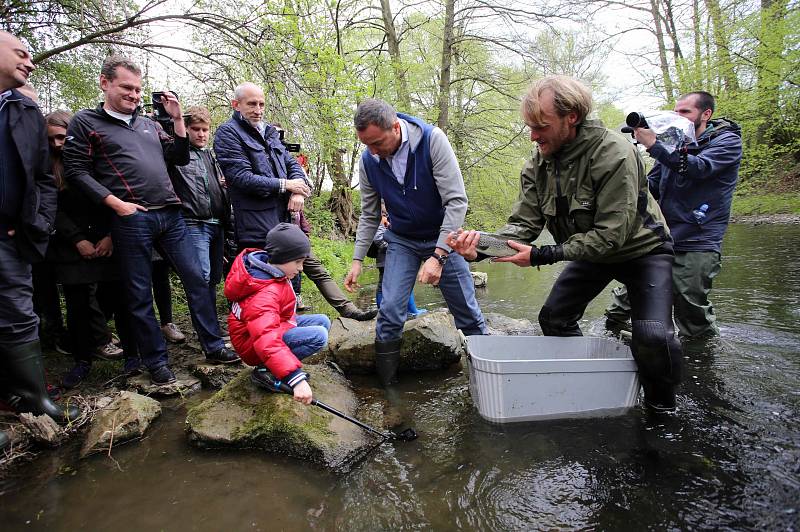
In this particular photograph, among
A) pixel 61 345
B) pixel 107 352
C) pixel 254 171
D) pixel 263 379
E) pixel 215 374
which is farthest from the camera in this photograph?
pixel 61 345

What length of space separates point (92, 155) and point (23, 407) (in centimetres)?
182

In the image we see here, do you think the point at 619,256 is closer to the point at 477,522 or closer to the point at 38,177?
the point at 477,522

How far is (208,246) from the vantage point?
13.4 feet

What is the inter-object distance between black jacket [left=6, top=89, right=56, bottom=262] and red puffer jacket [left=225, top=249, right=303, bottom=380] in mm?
1271

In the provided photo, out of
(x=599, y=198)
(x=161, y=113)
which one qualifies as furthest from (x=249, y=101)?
(x=599, y=198)

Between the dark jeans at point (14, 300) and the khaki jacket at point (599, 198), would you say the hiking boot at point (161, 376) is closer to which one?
the dark jeans at point (14, 300)

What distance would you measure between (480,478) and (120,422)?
2.29 metres

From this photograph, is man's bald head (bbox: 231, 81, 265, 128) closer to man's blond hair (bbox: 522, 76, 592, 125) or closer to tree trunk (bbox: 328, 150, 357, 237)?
man's blond hair (bbox: 522, 76, 592, 125)

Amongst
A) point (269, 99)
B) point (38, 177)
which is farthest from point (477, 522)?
point (269, 99)

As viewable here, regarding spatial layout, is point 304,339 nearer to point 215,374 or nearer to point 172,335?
point 215,374

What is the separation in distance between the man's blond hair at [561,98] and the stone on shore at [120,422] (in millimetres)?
3165

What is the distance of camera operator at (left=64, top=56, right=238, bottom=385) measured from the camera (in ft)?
10.6

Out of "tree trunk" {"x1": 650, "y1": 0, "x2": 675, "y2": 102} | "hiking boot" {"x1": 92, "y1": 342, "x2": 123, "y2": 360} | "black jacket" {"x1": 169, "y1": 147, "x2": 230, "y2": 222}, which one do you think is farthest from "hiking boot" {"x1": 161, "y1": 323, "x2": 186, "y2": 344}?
"tree trunk" {"x1": 650, "y1": 0, "x2": 675, "y2": 102}

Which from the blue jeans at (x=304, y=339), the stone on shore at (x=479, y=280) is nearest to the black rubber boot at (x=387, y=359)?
the blue jeans at (x=304, y=339)
